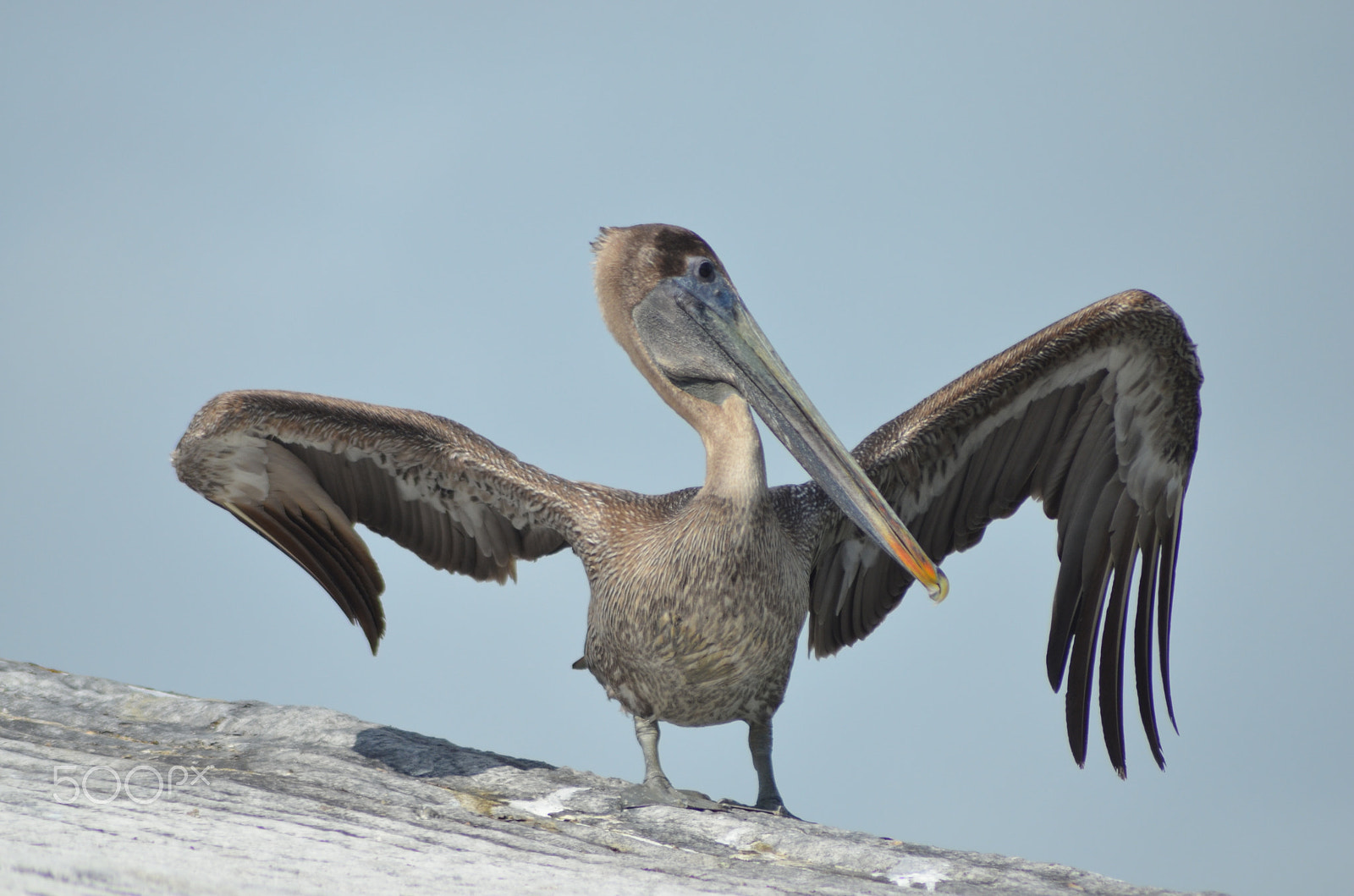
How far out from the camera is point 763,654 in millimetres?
5395

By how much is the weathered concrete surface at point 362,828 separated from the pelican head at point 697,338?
5.90 ft

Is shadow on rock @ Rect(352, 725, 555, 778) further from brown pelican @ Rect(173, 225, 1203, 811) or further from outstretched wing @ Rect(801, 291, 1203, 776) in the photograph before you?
outstretched wing @ Rect(801, 291, 1203, 776)

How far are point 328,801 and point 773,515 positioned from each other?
7.56 feet

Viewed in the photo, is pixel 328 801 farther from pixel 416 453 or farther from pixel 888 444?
pixel 888 444

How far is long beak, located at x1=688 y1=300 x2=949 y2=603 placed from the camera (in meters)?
5.21

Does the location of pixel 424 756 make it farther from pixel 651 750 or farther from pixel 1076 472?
pixel 1076 472

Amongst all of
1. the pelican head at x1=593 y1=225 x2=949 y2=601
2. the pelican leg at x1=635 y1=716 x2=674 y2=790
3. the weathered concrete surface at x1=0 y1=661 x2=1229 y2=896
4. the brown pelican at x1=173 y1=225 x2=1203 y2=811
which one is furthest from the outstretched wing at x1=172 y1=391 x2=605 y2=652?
the pelican leg at x1=635 y1=716 x2=674 y2=790

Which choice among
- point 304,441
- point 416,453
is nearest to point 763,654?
point 416,453

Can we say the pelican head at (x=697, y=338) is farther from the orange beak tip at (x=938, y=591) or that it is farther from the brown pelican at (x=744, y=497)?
the orange beak tip at (x=938, y=591)

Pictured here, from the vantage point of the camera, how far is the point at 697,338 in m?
5.86

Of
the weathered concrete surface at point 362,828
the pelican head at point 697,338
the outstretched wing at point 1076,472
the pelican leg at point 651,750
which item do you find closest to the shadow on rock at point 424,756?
the weathered concrete surface at point 362,828

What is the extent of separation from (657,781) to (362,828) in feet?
5.46

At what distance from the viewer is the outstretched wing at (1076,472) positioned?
19.6 feet

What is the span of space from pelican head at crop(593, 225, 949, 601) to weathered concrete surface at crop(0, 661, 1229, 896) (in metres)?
1.80
